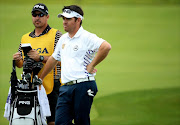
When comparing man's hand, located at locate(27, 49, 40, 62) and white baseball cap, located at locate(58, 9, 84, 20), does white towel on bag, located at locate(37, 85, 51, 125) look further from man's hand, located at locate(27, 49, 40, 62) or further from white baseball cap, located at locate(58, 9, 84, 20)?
white baseball cap, located at locate(58, 9, 84, 20)

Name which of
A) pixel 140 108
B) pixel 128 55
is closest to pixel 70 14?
pixel 140 108

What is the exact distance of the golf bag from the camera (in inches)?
212

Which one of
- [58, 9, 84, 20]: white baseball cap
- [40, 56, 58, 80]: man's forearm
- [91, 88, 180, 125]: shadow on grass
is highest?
[58, 9, 84, 20]: white baseball cap

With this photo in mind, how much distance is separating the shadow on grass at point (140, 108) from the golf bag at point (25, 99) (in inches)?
105

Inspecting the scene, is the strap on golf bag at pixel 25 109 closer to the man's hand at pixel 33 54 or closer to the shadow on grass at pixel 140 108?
the man's hand at pixel 33 54

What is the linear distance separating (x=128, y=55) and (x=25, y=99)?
1241 cm

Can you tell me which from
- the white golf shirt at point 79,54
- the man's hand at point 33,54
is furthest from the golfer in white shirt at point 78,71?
the man's hand at point 33,54

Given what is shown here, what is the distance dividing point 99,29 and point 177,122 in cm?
1446

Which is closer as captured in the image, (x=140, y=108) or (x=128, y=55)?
(x=140, y=108)

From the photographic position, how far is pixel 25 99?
5457mm

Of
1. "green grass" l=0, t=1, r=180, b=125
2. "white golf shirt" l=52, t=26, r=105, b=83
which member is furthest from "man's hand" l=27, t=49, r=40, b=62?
"green grass" l=0, t=1, r=180, b=125

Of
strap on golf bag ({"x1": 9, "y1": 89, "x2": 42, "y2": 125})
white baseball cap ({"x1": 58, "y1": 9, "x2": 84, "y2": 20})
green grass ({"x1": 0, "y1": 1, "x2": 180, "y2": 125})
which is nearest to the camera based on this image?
white baseball cap ({"x1": 58, "y1": 9, "x2": 84, "y2": 20})

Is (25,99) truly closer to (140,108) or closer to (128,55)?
(140,108)

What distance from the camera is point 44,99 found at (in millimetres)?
5637
